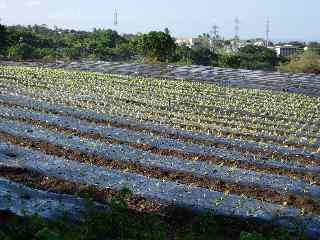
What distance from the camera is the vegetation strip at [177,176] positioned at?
29.3 ft

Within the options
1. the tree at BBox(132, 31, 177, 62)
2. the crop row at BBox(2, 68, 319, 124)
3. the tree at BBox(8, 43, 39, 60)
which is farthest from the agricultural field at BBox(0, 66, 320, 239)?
the tree at BBox(8, 43, 39, 60)

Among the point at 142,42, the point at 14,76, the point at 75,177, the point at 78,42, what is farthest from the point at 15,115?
the point at 78,42

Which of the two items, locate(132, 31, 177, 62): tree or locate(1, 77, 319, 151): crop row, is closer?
locate(1, 77, 319, 151): crop row

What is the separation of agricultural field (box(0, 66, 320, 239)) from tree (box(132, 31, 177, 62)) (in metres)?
19.3

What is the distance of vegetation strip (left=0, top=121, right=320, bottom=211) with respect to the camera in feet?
29.3

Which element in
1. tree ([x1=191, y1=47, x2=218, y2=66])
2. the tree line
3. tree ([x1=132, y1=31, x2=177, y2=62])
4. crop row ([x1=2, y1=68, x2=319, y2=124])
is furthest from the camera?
tree ([x1=191, y1=47, x2=218, y2=66])

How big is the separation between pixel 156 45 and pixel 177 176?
104ft

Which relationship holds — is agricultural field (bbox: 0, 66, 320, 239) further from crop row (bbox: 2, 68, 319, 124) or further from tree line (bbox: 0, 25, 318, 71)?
tree line (bbox: 0, 25, 318, 71)

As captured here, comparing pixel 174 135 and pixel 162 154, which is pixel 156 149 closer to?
pixel 162 154

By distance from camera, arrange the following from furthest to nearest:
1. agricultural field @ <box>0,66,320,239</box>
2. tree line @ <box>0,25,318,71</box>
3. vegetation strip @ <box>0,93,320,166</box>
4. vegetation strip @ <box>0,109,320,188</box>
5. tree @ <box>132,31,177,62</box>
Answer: tree line @ <box>0,25,318,71</box>, tree @ <box>132,31,177,62</box>, vegetation strip @ <box>0,93,320,166</box>, vegetation strip @ <box>0,109,320,188</box>, agricultural field @ <box>0,66,320,239</box>

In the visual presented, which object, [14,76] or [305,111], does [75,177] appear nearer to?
[305,111]

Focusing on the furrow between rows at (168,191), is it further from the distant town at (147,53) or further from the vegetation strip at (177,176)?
the distant town at (147,53)

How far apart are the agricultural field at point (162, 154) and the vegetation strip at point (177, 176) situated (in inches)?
0.7

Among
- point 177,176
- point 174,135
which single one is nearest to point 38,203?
point 177,176
